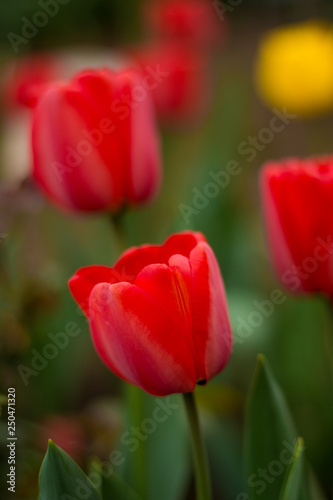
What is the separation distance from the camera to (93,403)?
1220mm


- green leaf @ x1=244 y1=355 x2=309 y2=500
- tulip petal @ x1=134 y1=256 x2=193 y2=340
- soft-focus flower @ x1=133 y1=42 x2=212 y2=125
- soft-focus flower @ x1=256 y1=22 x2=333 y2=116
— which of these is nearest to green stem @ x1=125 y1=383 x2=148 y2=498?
green leaf @ x1=244 y1=355 x2=309 y2=500

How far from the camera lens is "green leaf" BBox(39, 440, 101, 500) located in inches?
19.7

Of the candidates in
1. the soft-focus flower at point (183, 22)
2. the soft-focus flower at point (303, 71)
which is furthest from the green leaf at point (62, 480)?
the soft-focus flower at point (183, 22)

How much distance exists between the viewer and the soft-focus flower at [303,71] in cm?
172

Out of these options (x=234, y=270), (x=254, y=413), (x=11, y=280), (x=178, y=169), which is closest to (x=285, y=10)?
(x=178, y=169)

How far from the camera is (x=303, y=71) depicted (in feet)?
5.66

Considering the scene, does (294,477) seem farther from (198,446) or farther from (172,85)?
(172,85)

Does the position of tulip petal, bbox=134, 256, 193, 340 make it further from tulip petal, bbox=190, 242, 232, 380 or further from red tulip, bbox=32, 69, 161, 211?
red tulip, bbox=32, 69, 161, 211

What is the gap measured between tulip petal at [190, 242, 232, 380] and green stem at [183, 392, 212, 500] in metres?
0.02

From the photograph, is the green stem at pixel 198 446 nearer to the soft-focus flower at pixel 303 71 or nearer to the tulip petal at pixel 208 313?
the tulip petal at pixel 208 313

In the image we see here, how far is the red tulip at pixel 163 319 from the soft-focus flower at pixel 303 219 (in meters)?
0.12

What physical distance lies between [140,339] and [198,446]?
0.10m

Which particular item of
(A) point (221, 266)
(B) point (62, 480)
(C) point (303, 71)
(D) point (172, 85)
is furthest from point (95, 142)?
(C) point (303, 71)

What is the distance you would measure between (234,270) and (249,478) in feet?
1.99
